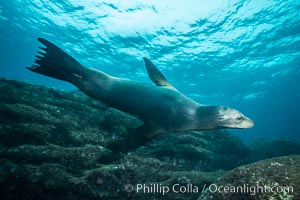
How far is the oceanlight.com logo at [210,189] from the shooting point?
2.90m

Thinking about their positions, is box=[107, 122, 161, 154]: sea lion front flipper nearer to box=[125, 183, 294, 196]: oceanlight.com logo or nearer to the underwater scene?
the underwater scene

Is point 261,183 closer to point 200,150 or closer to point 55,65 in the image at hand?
point 200,150

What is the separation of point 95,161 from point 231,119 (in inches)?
120

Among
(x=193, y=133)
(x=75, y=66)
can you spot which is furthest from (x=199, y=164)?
(x=75, y=66)

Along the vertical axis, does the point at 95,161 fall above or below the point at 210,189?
above

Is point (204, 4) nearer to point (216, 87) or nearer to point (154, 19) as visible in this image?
point (154, 19)

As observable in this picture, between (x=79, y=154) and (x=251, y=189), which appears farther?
(x=79, y=154)

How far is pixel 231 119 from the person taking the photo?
4535 millimetres

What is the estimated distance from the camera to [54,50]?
5391 millimetres

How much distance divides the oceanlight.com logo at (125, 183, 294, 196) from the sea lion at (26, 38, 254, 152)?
128 cm

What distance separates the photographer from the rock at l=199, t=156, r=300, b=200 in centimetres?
287

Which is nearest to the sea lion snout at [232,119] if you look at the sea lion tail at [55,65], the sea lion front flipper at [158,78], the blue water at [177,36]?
the sea lion front flipper at [158,78]

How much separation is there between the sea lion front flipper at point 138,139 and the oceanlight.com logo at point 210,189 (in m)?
1.20

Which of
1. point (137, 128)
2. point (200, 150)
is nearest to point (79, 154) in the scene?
point (137, 128)
